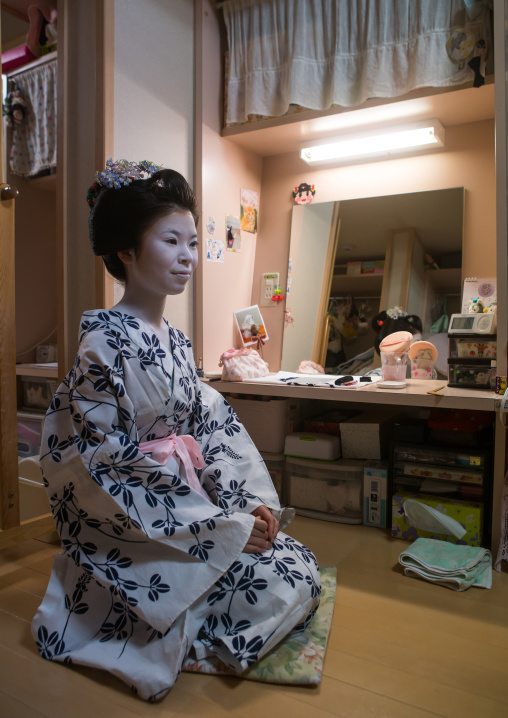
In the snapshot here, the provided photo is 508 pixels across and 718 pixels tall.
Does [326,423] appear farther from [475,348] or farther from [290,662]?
[290,662]

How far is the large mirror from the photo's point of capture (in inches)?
95.6

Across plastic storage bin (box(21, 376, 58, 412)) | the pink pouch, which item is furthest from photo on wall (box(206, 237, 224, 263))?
plastic storage bin (box(21, 376, 58, 412))

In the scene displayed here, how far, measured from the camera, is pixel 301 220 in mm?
2795

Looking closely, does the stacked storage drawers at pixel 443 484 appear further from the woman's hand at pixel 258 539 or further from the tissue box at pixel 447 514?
the woman's hand at pixel 258 539

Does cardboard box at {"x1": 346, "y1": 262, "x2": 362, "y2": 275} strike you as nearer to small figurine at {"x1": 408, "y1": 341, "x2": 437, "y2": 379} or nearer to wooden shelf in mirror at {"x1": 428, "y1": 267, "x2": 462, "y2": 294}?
wooden shelf in mirror at {"x1": 428, "y1": 267, "x2": 462, "y2": 294}

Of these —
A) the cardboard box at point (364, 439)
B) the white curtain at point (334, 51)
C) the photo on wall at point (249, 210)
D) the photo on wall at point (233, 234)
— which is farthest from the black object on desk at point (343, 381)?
the white curtain at point (334, 51)

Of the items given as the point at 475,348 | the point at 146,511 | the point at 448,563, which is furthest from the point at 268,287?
the point at 146,511

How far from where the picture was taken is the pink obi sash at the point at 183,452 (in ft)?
4.68

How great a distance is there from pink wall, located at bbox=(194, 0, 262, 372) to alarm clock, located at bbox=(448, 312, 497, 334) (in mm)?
1113

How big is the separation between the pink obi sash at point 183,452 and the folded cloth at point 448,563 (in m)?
0.78

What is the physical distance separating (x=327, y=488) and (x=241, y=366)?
0.64m

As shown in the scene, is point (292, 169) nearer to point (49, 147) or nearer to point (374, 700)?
point (49, 147)

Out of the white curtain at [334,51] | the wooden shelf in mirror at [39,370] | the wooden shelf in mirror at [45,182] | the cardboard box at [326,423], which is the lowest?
the cardboard box at [326,423]

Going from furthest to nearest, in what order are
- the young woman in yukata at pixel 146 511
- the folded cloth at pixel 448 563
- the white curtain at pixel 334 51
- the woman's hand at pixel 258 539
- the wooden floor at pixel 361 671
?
the white curtain at pixel 334 51 < the folded cloth at pixel 448 563 < the woman's hand at pixel 258 539 < the young woman in yukata at pixel 146 511 < the wooden floor at pixel 361 671
